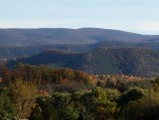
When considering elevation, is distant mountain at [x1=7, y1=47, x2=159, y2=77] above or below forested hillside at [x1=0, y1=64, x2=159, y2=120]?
below

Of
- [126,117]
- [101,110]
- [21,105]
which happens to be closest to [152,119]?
[126,117]

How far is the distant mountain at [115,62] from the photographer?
6599 inches

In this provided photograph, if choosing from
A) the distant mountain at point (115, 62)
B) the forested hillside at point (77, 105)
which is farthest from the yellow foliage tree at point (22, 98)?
the distant mountain at point (115, 62)

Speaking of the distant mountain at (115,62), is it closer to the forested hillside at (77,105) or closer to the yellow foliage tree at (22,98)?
the forested hillside at (77,105)

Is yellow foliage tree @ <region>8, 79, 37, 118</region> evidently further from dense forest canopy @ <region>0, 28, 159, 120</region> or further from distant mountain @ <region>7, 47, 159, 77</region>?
distant mountain @ <region>7, 47, 159, 77</region>

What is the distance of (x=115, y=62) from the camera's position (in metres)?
178

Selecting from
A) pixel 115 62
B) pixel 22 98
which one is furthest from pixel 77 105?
pixel 115 62

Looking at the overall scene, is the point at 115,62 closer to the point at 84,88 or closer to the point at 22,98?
the point at 84,88

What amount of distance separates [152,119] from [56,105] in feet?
38.2

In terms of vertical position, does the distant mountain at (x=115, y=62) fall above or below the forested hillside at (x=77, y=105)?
below

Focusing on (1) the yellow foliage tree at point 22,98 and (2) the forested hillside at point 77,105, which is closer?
(2) the forested hillside at point 77,105

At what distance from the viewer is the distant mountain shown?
16762 cm

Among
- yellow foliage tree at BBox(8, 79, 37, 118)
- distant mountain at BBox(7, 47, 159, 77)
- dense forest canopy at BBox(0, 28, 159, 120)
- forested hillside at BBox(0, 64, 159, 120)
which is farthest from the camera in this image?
distant mountain at BBox(7, 47, 159, 77)

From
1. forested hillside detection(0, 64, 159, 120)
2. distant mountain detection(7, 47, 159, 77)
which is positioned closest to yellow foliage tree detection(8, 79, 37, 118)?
forested hillside detection(0, 64, 159, 120)
